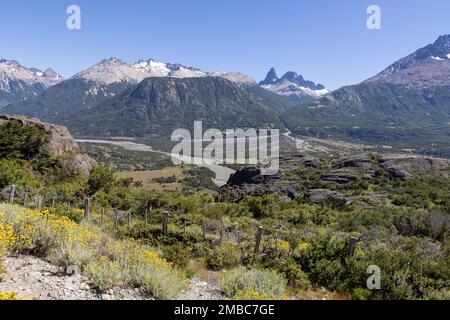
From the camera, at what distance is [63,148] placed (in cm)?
4678

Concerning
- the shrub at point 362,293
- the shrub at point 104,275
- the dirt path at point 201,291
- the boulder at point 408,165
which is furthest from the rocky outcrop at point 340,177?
the shrub at point 104,275

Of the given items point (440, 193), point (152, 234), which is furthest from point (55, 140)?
point (440, 193)

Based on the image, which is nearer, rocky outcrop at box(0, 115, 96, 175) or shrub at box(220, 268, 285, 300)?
shrub at box(220, 268, 285, 300)

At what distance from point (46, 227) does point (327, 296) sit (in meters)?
8.16

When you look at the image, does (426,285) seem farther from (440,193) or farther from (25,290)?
(440,193)

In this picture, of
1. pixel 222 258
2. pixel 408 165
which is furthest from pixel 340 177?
pixel 222 258

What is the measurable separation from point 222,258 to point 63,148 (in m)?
39.1

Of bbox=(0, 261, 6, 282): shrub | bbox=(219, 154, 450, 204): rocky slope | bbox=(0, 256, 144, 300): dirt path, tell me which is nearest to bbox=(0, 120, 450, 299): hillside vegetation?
bbox=(0, 256, 144, 300): dirt path

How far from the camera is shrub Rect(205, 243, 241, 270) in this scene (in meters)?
13.2

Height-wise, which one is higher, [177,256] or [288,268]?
[177,256]

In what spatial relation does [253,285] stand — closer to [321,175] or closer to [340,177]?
[340,177]

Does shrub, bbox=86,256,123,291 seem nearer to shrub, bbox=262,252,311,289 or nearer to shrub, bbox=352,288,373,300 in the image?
shrub, bbox=262,252,311,289

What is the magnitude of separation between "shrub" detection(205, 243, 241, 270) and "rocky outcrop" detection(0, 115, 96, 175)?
33983mm

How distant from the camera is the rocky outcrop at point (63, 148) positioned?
1721 inches
